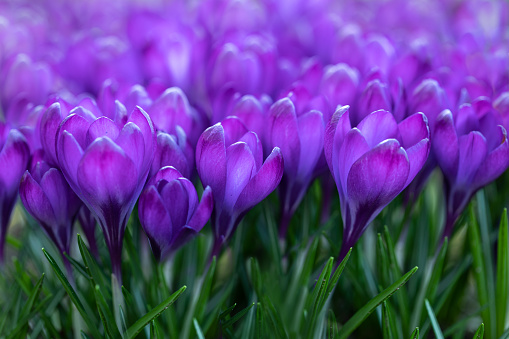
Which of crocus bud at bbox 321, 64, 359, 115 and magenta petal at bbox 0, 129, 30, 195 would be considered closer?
magenta petal at bbox 0, 129, 30, 195

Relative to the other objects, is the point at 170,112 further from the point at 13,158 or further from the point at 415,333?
the point at 415,333

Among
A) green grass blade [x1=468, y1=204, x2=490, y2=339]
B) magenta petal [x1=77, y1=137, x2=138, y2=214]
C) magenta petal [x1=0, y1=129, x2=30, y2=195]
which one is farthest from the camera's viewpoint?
green grass blade [x1=468, y1=204, x2=490, y2=339]

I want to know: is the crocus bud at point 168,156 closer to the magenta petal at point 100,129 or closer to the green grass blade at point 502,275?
the magenta petal at point 100,129

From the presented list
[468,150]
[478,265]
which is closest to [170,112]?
[468,150]

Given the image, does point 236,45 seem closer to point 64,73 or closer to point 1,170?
point 64,73

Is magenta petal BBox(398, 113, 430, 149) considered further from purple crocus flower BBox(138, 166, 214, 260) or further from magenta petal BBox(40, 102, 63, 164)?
magenta petal BBox(40, 102, 63, 164)

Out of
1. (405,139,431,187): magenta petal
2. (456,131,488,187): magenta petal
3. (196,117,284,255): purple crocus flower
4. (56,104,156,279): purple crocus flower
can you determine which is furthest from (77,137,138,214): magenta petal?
(456,131,488,187): magenta petal

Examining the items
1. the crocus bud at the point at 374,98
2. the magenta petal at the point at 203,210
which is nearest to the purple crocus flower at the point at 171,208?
the magenta petal at the point at 203,210
